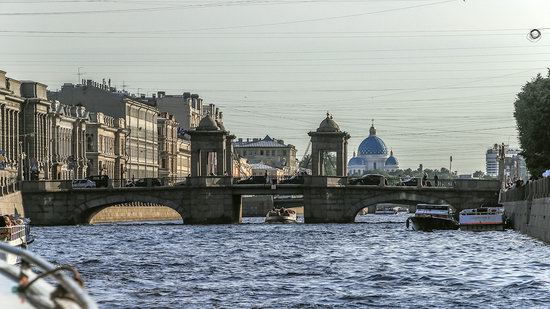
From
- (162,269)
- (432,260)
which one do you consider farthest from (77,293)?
(432,260)

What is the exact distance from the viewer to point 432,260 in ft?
157

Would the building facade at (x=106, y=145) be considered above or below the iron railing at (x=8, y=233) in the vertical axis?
above

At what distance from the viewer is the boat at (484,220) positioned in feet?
284

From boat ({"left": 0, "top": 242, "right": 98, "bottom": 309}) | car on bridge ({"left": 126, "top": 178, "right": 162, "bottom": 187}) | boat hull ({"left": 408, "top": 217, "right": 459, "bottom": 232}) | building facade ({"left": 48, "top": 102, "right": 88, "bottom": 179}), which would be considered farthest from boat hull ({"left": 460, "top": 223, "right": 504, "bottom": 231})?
boat ({"left": 0, "top": 242, "right": 98, "bottom": 309})

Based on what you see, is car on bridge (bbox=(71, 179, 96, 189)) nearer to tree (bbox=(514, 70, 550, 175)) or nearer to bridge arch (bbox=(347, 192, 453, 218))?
bridge arch (bbox=(347, 192, 453, 218))

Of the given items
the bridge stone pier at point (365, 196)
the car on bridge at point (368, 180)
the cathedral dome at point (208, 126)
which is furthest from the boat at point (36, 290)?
the cathedral dome at point (208, 126)

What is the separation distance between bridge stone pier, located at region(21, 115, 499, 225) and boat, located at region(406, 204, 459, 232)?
69.5 feet

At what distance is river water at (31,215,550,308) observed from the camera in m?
30.0

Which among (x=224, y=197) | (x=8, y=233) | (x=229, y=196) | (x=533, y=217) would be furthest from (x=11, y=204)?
(x=8, y=233)

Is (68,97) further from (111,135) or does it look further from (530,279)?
(530,279)

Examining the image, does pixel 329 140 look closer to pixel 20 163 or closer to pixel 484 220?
pixel 20 163

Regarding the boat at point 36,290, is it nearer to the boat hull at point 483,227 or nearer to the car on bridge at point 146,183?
the boat hull at point 483,227

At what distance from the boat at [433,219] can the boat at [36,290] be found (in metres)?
82.2

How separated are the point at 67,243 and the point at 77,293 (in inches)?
2336
